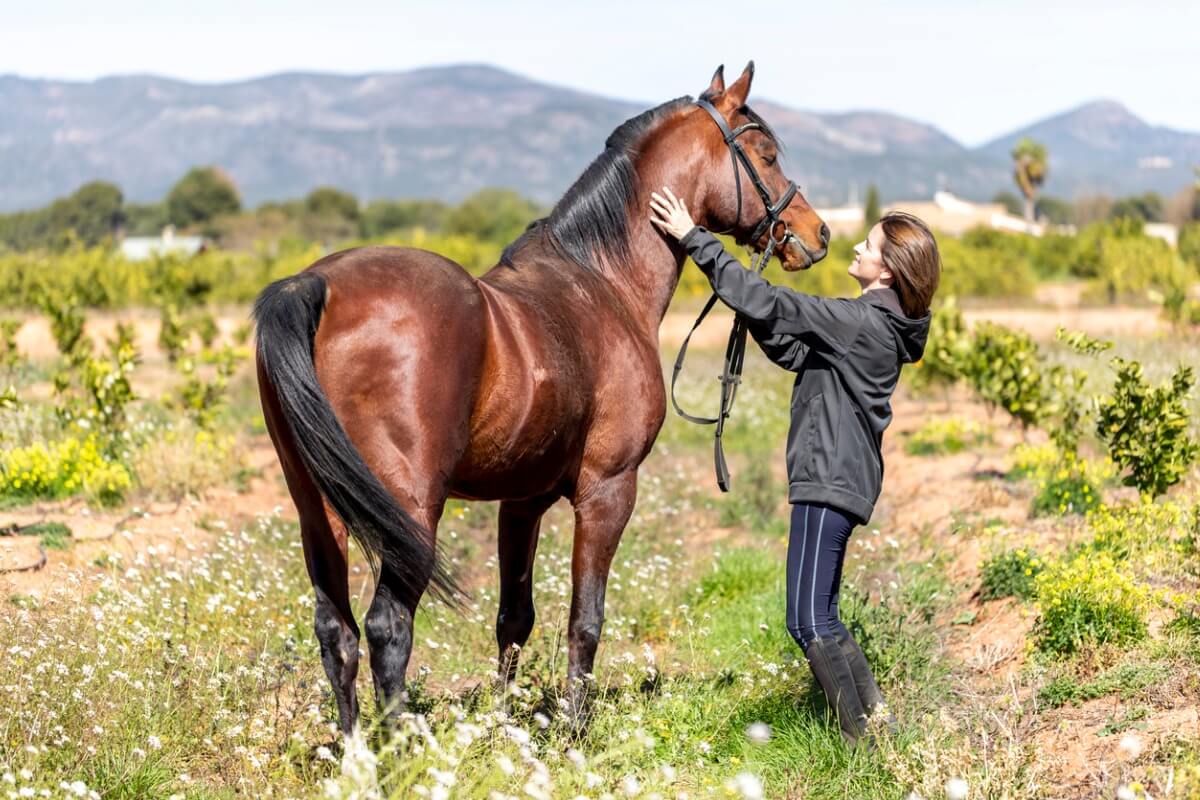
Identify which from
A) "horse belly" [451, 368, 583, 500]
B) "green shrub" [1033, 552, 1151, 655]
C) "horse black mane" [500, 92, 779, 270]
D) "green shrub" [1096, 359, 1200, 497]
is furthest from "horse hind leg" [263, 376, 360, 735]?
"green shrub" [1096, 359, 1200, 497]

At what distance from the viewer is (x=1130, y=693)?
4.69m

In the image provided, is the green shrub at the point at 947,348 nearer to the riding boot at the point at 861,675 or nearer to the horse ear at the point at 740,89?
the horse ear at the point at 740,89

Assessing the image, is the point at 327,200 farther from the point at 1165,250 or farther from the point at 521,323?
the point at 521,323

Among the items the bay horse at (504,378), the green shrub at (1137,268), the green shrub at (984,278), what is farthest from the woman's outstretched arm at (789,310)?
the green shrub at (984,278)

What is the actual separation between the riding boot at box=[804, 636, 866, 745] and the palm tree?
113 metres

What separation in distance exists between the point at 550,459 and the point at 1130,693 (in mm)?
2561

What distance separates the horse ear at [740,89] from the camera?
5.00 meters

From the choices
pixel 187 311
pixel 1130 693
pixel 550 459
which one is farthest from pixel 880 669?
pixel 187 311

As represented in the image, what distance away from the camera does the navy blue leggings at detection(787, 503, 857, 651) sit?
4.23 meters

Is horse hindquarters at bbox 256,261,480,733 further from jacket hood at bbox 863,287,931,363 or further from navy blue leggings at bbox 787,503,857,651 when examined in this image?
jacket hood at bbox 863,287,931,363

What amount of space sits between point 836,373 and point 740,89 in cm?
148

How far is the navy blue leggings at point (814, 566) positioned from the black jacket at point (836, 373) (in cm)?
7

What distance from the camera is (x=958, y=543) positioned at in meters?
7.14

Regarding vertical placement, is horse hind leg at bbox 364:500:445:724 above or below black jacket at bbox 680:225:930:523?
below
